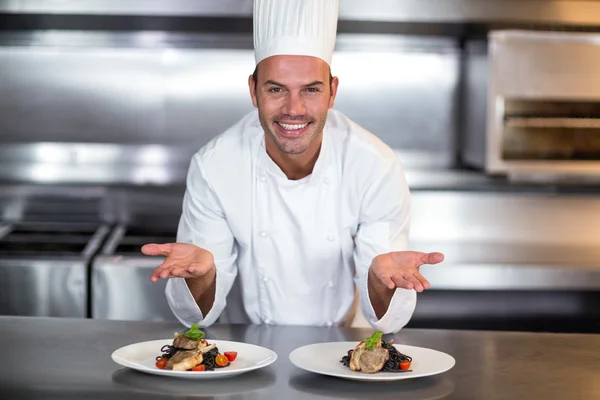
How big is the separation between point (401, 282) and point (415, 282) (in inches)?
1.4

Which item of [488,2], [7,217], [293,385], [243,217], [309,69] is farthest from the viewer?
[7,217]

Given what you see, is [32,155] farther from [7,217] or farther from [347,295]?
[347,295]

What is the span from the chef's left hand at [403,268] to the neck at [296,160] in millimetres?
543

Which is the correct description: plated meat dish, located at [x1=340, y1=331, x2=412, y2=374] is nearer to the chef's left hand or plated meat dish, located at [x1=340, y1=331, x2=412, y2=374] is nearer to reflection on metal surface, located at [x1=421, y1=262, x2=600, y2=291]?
the chef's left hand

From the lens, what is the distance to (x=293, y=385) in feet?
5.19

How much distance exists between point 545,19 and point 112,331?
7.37 ft

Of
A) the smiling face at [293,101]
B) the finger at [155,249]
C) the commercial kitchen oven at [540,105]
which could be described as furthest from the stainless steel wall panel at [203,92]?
the finger at [155,249]

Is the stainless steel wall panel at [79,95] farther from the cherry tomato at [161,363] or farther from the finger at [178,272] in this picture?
the cherry tomato at [161,363]

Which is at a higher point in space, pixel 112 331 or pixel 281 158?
pixel 281 158

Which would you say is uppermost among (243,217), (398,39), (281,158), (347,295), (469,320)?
(398,39)

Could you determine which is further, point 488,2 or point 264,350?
point 488,2

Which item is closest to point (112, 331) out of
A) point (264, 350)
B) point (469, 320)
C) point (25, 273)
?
point (264, 350)

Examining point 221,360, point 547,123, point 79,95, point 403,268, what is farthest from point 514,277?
point 79,95

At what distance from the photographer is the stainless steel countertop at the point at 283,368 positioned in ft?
5.04
